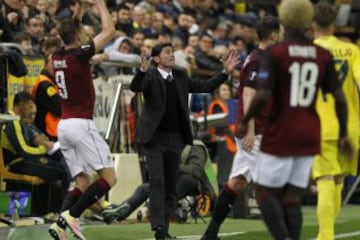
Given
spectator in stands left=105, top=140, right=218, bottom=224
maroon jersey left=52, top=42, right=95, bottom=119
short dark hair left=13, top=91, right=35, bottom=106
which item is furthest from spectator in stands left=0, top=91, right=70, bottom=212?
maroon jersey left=52, top=42, right=95, bottom=119

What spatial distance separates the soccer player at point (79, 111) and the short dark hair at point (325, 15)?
7.45ft

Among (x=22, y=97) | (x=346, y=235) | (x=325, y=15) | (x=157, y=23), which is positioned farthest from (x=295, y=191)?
(x=157, y=23)

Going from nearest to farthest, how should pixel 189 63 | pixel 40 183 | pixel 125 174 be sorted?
pixel 40 183, pixel 125 174, pixel 189 63

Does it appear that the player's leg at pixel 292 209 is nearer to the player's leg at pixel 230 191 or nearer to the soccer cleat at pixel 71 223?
the player's leg at pixel 230 191

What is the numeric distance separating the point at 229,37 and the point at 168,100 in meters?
14.4

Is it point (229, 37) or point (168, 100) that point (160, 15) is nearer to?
point (229, 37)

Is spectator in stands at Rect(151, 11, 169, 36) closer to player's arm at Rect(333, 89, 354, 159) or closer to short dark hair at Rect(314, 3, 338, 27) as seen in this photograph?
short dark hair at Rect(314, 3, 338, 27)

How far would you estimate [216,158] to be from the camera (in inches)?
781

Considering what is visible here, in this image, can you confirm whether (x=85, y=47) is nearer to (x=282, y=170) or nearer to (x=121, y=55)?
(x=282, y=170)

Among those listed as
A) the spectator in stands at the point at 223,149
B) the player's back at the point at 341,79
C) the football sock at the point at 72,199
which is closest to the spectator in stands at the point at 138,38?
the spectator in stands at the point at 223,149

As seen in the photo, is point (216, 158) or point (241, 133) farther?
point (216, 158)

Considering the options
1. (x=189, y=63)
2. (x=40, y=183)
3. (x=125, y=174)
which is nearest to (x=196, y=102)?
(x=189, y=63)

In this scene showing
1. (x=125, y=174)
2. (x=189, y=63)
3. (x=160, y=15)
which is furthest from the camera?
(x=160, y=15)

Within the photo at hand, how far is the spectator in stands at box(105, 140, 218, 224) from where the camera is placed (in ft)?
52.3
